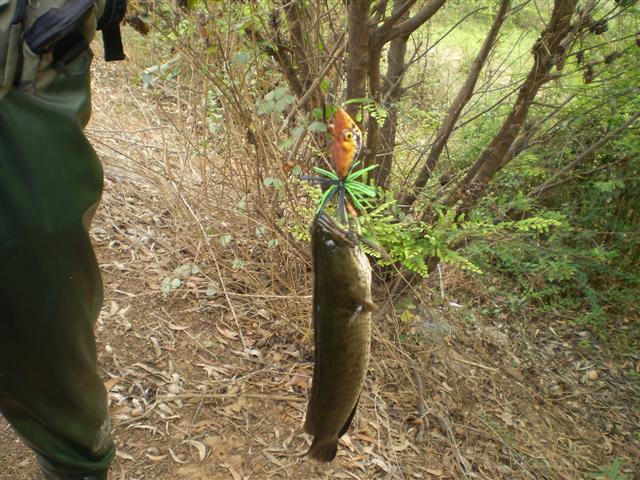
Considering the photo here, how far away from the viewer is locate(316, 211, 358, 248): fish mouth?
4.07 feet

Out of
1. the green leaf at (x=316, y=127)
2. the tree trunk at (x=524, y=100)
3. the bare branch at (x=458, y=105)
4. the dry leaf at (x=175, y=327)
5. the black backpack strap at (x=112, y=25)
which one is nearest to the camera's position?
the black backpack strap at (x=112, y=25)

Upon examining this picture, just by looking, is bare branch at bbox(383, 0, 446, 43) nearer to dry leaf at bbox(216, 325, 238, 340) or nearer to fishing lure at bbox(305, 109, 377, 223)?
fishing lure at bbox(305, 109, 377, 223)

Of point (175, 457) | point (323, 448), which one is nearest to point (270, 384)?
point (175, 457)

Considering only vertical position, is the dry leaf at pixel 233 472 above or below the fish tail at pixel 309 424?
below

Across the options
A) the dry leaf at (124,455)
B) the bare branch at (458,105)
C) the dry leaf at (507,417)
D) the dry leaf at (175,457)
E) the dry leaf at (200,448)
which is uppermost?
the bare branch at (458,105)

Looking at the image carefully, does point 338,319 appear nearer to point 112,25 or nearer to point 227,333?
point 112,25

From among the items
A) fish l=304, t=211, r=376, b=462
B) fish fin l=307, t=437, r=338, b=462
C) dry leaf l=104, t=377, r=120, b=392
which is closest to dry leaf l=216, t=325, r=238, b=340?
dry leaf l=104, t=377, r=120, b=392

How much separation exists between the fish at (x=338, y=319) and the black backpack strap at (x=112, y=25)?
101 centimetres

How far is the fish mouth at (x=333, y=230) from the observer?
1240 millimetres

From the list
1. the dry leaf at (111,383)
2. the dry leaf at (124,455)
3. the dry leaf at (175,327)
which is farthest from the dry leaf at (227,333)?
the dry leaf at (124,455)

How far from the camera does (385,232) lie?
7.95ft

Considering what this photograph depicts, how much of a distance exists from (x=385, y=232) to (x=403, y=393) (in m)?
1.63

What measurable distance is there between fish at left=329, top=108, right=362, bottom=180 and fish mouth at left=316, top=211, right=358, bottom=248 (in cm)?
12

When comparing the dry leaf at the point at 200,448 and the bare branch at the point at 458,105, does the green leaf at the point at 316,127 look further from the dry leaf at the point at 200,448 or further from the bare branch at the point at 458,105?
the dry leaf at the point at 200,448
